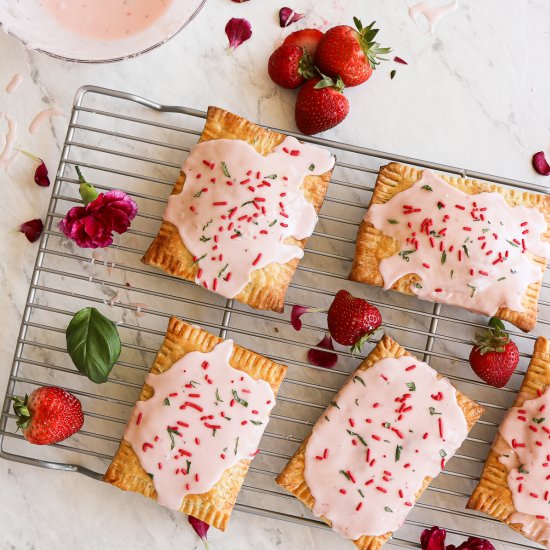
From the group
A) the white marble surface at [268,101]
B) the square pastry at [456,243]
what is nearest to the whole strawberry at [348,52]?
the white marble surface at [268,101]

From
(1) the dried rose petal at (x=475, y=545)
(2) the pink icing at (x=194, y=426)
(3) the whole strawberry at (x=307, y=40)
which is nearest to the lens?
(2) the pink icing at (x=194, y=426)

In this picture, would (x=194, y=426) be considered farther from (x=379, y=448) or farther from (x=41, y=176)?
(x=41, y=176)

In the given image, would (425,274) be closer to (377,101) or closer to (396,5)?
(377,101)

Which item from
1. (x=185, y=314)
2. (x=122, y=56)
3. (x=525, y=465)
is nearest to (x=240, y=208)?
(x=185, y=314)

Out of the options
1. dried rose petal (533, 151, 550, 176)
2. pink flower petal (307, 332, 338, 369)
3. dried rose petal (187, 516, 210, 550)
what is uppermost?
dried rose petal (533, 151, 550, 176)

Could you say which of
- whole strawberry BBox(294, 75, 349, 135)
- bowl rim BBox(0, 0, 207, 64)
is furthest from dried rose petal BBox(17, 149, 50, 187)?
whole strawberry BBox(294, 75, 349, 135)

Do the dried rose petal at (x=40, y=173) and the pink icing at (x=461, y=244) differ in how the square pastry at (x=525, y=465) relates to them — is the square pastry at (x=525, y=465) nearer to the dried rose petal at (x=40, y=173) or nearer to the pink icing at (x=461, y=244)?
the pink icing at (x=461, y=244)

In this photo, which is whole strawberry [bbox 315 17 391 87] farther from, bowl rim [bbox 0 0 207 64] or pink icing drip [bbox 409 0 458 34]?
bowl rim [bbox 0 0 207 64]
